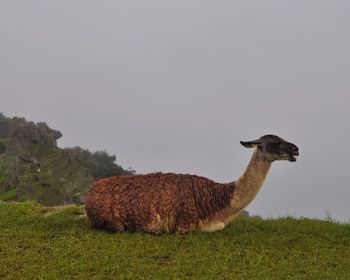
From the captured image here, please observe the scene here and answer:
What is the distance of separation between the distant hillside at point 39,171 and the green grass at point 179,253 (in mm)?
51910

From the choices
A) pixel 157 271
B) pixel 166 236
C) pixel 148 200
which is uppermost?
pixel 148 200

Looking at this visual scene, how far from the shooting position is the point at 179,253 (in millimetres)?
11148

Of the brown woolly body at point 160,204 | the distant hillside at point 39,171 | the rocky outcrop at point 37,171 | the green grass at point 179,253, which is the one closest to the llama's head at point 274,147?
the brown woolly body at point 160,204

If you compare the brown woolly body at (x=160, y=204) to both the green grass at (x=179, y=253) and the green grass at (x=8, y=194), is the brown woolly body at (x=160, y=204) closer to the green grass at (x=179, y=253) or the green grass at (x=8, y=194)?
the green grass at (x=179, y=253)

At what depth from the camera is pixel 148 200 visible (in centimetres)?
1271

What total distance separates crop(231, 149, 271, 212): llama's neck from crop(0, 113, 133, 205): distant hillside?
171 feet

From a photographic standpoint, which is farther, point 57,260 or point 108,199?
point 108,199

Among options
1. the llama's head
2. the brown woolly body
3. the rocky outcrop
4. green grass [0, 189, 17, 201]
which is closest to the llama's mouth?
the llama's head

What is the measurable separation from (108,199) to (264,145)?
3950mm

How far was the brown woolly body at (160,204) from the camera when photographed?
12.6m

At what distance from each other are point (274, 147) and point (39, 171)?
6941 centimetres

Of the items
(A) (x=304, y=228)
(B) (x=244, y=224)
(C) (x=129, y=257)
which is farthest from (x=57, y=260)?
(A) (x=304, y=228)

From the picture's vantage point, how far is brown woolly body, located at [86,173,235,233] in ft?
41.3

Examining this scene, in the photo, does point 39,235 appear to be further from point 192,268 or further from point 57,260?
point 192,268
